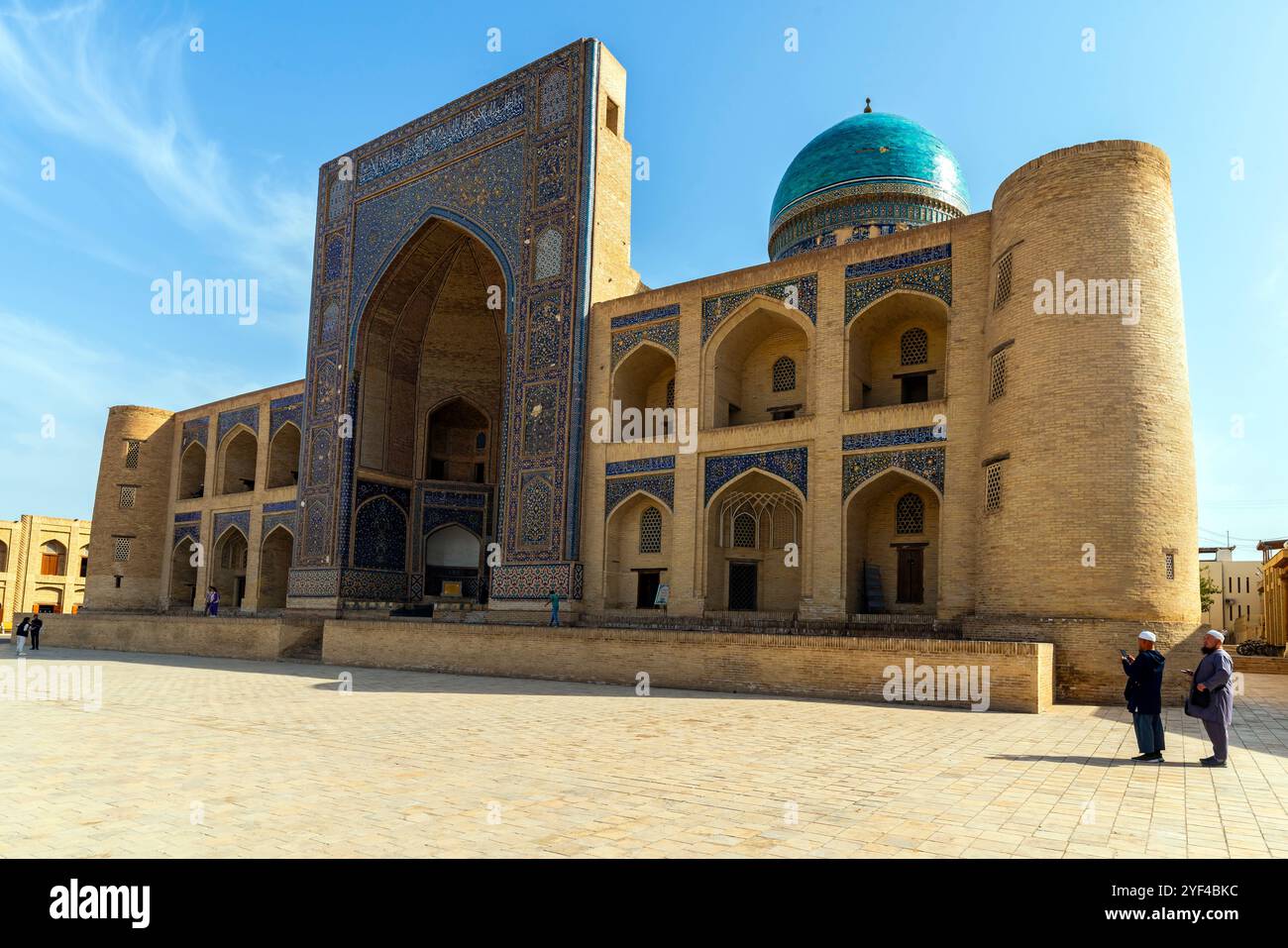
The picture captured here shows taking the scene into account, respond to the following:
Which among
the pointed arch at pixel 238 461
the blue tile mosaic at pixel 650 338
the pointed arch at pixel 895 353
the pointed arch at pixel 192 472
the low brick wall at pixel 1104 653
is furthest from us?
the pointed arch at pixel 192 472

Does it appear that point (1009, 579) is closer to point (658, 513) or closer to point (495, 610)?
point (658, 513)

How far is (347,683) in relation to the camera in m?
10.3

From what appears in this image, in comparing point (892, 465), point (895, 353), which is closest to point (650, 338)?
point (895, 353)

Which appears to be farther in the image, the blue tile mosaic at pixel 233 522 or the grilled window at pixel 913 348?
the blue tile mosaic at pixel 233 522

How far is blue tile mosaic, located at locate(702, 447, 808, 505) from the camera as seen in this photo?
44.1 feet

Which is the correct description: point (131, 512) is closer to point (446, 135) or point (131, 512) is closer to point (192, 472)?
point (192, 472)

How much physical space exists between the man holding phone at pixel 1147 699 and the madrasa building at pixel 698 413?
162 inches

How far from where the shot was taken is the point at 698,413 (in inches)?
573

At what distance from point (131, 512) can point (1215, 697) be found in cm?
2608

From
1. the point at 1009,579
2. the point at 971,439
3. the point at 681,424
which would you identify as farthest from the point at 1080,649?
the point at 681,424

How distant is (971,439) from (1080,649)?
315cm

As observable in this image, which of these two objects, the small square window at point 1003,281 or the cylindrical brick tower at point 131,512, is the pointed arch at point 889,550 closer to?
the small square window at point 1003,281

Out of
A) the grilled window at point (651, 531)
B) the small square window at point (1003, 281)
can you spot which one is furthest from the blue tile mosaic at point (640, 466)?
the small square window at point (1003, 281)

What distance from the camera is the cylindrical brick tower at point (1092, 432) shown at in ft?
31.9
